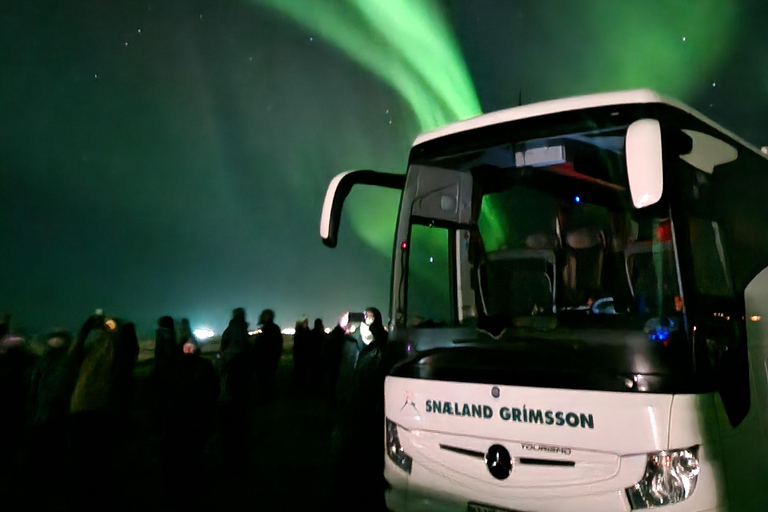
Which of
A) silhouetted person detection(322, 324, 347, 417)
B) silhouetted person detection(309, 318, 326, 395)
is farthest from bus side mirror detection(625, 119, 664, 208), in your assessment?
silhouetted person detection(309, 318, 326, 395)

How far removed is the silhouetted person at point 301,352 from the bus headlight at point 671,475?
1298cm

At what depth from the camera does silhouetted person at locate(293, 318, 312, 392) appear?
15.9 m

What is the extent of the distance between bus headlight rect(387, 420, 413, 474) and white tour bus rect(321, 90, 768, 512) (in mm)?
13

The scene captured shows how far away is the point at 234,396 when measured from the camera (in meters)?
7.90

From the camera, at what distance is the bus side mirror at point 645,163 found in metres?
3.09

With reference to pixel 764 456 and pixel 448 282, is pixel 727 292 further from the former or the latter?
pixel 448 282

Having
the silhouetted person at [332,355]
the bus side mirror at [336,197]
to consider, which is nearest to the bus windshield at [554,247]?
the bus side mirror at [336,197]

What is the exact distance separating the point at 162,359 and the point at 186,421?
12.1ft

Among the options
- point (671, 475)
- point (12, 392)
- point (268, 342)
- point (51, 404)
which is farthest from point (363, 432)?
point (268, 342)

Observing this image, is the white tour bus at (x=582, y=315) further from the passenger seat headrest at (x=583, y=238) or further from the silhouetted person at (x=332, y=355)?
the silhouetted person at (x=332, y=355)

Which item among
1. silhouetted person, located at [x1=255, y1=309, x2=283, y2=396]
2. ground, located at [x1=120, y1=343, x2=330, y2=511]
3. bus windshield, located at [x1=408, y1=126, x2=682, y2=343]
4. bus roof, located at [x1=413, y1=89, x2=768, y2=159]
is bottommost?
ground, located at [x1=120, y1=343, x2=330, y2=511]

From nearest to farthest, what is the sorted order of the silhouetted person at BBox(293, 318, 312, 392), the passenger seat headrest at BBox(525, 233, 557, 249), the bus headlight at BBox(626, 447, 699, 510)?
the bus headlight at BBox(626, 447, 699, 510) → the passenger seat headrest at BBox(525, 233, 557, 249) → the silhouetted person at BBox(293, 318, 312, 392)

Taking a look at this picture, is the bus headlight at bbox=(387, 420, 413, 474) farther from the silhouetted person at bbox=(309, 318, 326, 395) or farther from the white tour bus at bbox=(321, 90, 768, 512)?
the silhouetted person at bbox=(309, 318, 326, 395)

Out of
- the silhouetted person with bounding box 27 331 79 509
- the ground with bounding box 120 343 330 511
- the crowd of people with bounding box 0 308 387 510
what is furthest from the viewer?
the silhouetted person with bounding box 27 331 79 509
